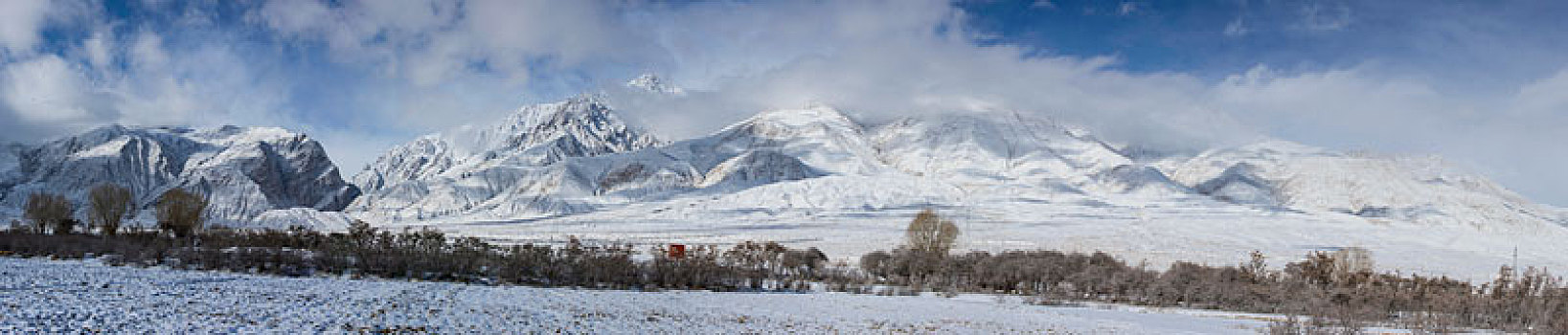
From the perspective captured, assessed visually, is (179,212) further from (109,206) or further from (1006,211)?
(1006,211)

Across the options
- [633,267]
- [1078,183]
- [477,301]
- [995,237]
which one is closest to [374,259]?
[633,267]

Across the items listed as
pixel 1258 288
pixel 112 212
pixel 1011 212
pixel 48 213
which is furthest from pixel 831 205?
pixel 1258 288

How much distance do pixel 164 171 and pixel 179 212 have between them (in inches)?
6209

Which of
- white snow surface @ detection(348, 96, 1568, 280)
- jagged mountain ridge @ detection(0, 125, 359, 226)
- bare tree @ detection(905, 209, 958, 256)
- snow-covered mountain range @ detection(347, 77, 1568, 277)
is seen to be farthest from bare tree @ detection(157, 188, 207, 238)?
jagged mountain ridge @ detection(0, 125, 359, 226)

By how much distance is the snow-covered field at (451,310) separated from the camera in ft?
30.6

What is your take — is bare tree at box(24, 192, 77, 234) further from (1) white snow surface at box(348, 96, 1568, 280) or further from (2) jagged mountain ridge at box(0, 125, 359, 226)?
(2) jagged mountain ridge at box(0, 125, 359, 226)

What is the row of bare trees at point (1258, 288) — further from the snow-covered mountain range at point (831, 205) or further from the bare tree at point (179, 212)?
the snow-covered mountain range at point (831, 205)

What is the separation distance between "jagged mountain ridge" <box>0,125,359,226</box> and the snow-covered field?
113 meters

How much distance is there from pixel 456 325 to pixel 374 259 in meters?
9.99

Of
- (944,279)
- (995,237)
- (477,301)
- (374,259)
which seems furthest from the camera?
(995,237)

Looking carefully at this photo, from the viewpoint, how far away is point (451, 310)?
11914mm

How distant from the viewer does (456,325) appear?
10453 millimetres

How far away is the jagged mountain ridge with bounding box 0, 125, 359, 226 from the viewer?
136 m

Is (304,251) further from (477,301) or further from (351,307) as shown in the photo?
(351,307)
